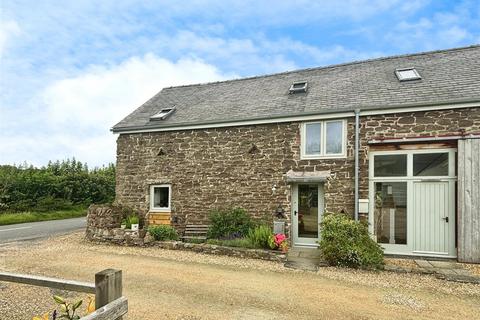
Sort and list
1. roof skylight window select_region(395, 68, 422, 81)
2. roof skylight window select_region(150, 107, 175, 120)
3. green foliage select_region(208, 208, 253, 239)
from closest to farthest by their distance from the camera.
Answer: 1. green foliage select_region(208, 208, 253, 239)
2. roof skylight window select_region(395, 68, 422, 81)
3. roof skylight window select_region(150, 107, 175, 120)

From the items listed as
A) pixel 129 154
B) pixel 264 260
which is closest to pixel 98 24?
pixel 129 154

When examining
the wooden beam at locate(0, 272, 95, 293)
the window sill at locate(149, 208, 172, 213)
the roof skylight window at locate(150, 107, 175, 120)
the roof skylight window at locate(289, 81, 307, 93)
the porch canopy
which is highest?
the roof skylight window at locate(289, 81, 307, 93)

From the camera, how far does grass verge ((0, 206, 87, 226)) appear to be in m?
16.1

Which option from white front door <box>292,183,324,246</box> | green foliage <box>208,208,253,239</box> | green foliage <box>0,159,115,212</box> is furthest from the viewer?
green foliage <box>0,159,115,212</box>

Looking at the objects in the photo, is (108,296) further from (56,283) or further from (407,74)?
(407,74)

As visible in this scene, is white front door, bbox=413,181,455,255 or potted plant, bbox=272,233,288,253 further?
potted plant, bbox=272,233,288,253

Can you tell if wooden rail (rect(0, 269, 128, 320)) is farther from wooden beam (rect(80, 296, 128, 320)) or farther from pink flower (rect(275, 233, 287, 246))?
pink flower (rect(275, 233, 287, 246))

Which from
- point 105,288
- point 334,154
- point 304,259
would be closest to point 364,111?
point 334,154

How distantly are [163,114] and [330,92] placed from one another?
693cm

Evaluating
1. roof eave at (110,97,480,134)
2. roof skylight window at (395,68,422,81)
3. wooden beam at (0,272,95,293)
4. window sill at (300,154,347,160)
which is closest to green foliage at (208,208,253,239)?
window sill at (300,154,347,160)

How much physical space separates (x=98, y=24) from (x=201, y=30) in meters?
3.78

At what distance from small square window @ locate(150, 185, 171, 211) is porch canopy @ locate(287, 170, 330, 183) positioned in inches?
199

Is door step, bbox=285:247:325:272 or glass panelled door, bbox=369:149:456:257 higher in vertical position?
glass panelled door, bbox=369:149:456:257

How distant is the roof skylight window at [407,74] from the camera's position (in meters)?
10.1
